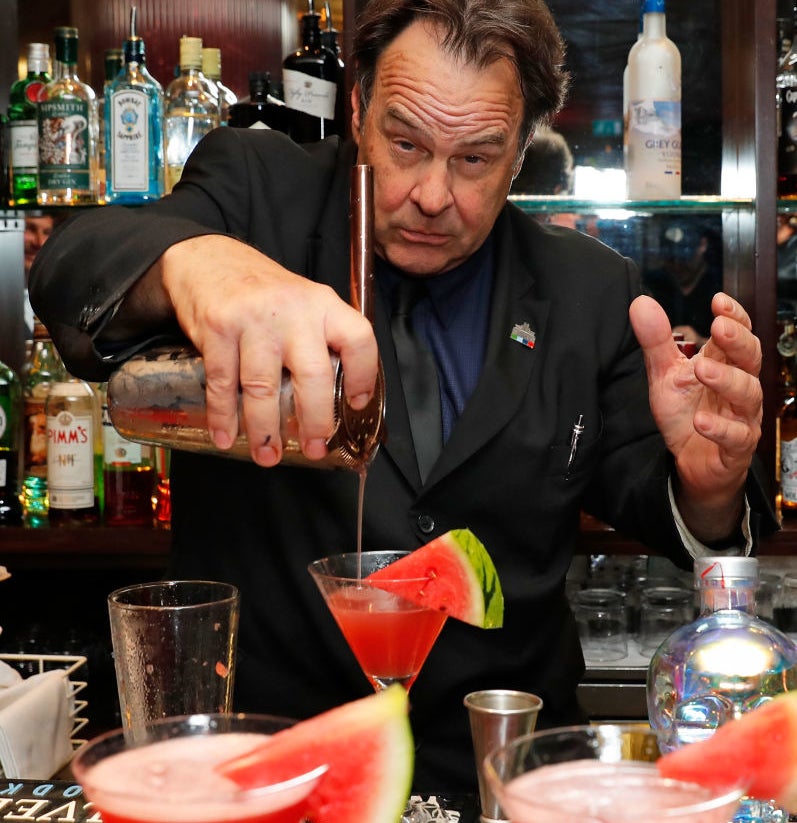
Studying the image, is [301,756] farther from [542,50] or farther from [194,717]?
[542,50]

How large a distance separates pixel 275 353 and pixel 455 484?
0.76 meters

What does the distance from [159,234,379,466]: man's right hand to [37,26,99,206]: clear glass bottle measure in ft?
4.82

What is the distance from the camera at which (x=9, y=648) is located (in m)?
2.73

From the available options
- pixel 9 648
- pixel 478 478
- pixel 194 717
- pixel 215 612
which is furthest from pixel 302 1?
pixel 194 717

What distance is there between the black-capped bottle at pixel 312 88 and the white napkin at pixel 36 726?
1.28 m

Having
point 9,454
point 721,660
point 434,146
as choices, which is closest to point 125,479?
point 9,454

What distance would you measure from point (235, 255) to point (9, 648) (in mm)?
1806

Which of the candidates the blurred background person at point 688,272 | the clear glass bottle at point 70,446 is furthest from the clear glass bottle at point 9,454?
the blurred background person at point 688,272

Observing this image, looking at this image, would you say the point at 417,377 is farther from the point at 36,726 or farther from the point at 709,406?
the point at 36,726

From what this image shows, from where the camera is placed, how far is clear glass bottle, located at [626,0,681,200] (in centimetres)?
240

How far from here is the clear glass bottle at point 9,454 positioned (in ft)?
8.25

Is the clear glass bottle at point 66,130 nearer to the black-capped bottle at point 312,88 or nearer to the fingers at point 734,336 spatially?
the black-capped bottle at point 312,88

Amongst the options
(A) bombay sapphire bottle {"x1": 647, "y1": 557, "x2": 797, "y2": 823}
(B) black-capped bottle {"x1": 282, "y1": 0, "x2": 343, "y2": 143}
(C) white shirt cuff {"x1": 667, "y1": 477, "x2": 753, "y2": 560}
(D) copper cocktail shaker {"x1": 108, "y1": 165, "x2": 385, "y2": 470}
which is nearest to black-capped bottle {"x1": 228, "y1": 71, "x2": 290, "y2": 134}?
(B) black-capped bottle {"x1": 282, "y1": 0, "x2": 343, "y2": 143}

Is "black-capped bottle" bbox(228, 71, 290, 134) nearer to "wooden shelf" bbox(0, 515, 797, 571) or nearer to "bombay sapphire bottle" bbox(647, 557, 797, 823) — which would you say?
"wooden shelf" bbox(0, 515, 797, 571)
